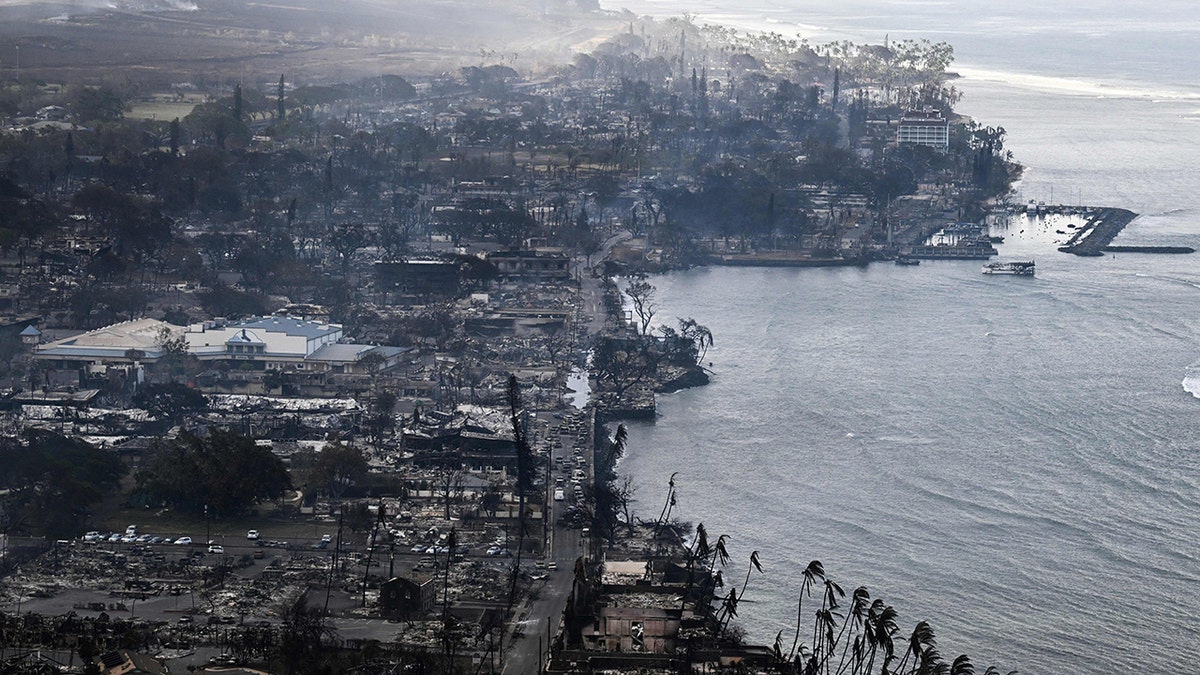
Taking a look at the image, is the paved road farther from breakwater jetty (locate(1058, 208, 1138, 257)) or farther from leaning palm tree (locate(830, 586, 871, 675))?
breakwater jetty (locate(1058, 208, 1138, 257))

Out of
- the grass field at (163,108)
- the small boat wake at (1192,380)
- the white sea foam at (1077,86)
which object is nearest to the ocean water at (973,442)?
the small boat wake at (1192,380)

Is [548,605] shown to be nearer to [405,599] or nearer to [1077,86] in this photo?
[405,599]

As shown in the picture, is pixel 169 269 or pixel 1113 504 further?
pixel 169 269

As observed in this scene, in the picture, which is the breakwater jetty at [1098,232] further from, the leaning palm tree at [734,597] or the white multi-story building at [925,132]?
the leaning palm tree at [734,597]

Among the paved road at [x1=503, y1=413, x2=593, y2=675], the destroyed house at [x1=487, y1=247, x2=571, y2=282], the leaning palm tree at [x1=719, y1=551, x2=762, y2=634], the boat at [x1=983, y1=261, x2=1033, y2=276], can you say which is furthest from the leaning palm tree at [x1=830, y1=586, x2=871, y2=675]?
the boat at [x1=983, y1=261, x2=1033, y2=276]

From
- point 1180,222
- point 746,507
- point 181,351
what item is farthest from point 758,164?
point 746,507

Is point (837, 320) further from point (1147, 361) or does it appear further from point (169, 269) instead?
point (169, 269)
